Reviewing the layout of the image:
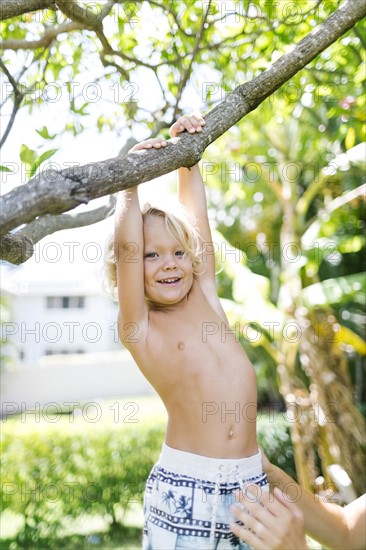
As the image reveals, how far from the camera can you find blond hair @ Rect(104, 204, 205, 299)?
7.03 ft

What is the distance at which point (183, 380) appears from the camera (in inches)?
81.0

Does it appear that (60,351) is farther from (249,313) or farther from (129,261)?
(129,261)

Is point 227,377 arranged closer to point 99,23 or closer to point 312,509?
point 312,509

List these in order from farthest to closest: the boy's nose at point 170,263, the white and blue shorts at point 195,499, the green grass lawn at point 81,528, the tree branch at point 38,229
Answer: the green grass lawn at point 81,528, the boy's nose at point 170,263, the white and blue shorts at point 195,499, the tree branch at point 38,229

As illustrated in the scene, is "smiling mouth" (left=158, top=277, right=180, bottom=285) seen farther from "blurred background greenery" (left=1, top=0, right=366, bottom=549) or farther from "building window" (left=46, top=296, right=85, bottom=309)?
"building window" (left=46, top=296, right=85, bottom=309)

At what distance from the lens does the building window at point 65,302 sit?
27344mm

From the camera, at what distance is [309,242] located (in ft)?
20.9

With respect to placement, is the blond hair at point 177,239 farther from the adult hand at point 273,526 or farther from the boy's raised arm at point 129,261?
the adult hand at point 273,526

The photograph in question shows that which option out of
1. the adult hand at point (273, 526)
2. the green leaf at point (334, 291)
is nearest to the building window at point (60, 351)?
the green leaf at point (334, 291)

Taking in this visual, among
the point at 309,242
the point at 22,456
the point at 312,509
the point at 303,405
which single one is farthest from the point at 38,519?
the point at 312,509

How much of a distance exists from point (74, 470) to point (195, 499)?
5099 millimetres

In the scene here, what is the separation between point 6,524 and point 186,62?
5.12 metres

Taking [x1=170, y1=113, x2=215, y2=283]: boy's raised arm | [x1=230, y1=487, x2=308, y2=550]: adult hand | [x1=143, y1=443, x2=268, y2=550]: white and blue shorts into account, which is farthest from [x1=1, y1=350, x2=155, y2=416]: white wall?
[x1=230, y1=487, x2=308, y2=550]: adult hand

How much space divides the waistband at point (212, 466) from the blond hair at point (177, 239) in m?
0.69
